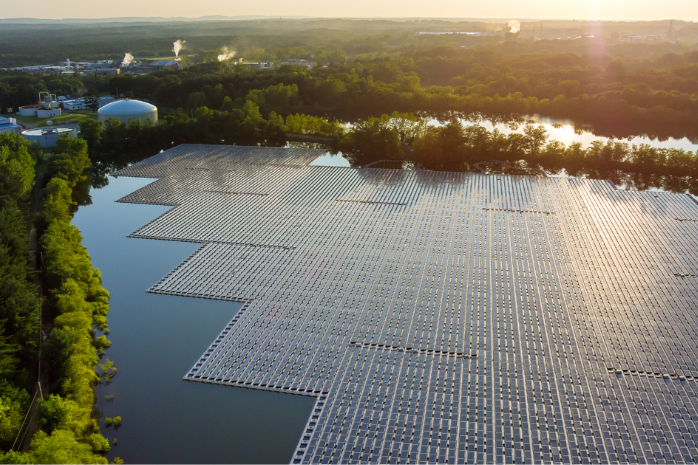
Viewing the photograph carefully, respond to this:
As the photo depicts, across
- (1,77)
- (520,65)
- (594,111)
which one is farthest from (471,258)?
(1,77)

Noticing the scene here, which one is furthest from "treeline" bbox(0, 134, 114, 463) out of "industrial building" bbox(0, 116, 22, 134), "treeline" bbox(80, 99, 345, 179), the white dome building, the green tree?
the green tree

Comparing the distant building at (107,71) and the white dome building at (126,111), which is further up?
the distant building at (107,71)

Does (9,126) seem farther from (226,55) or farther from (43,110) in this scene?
(226,55)

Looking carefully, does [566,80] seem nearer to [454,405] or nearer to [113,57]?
[454,405]

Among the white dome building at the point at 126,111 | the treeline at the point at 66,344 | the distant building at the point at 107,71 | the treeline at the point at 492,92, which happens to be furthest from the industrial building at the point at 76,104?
the treeline at the point at 66,344

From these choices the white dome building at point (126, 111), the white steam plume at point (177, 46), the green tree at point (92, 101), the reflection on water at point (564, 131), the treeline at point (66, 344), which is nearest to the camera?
the treeline at point (66, 344)

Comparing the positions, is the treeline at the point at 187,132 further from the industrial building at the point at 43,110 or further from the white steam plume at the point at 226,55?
the white steam plume at the point at 226,55

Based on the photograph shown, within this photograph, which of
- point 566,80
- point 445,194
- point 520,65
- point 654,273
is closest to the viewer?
point 654,273

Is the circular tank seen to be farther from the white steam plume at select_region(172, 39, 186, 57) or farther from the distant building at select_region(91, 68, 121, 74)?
the white steam plume at select_region(172, 39, 186, 57)
